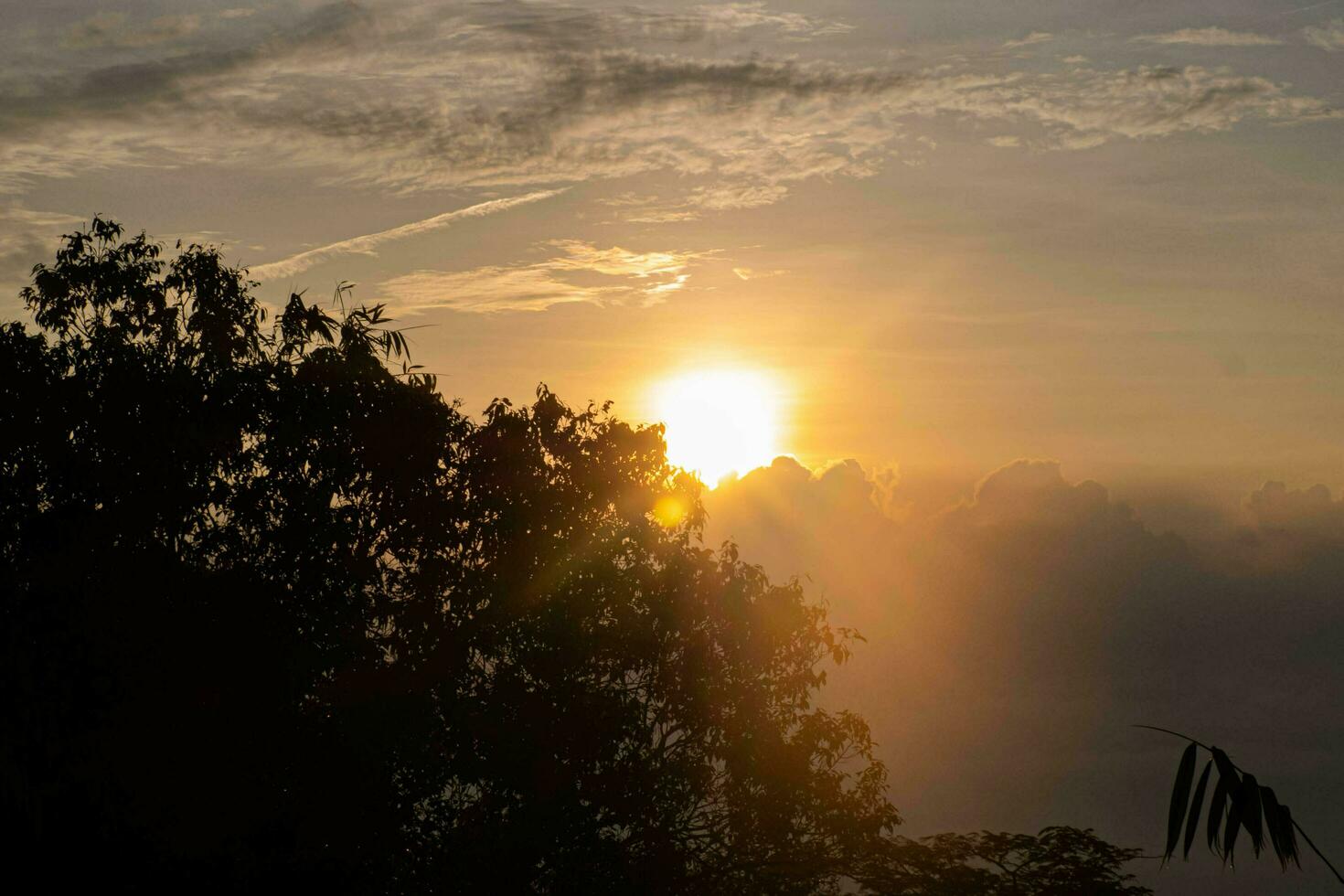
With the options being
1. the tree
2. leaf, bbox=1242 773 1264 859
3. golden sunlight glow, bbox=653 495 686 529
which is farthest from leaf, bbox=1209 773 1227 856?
golden sunlight glow, bbox=653 495 686 529

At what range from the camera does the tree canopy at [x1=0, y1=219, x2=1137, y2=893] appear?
615 inches

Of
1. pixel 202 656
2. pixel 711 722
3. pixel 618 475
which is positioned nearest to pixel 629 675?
pixel 711 722

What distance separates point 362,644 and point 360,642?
0.12 meters

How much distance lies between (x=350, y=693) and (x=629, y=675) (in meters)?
5.95

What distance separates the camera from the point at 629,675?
22.4 meters

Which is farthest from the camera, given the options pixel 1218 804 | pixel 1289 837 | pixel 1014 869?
pixel 1014 869

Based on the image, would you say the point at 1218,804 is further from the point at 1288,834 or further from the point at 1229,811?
the point at 1288,834

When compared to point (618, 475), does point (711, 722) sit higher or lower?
lower

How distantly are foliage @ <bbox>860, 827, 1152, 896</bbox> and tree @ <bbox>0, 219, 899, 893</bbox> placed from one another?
208 cm

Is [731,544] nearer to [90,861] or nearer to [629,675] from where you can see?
[629,675]

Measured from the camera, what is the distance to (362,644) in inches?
730

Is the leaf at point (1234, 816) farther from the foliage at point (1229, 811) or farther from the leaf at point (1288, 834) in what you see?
the leaf at point (1288, 834)

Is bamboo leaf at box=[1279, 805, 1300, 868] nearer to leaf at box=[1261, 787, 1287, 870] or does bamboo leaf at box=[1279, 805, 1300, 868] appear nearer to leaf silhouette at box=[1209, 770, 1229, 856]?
leaf at box=[1261, 787, 1287, 870]

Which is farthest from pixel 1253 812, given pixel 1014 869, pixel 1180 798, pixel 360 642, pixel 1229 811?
pixel 360 642
